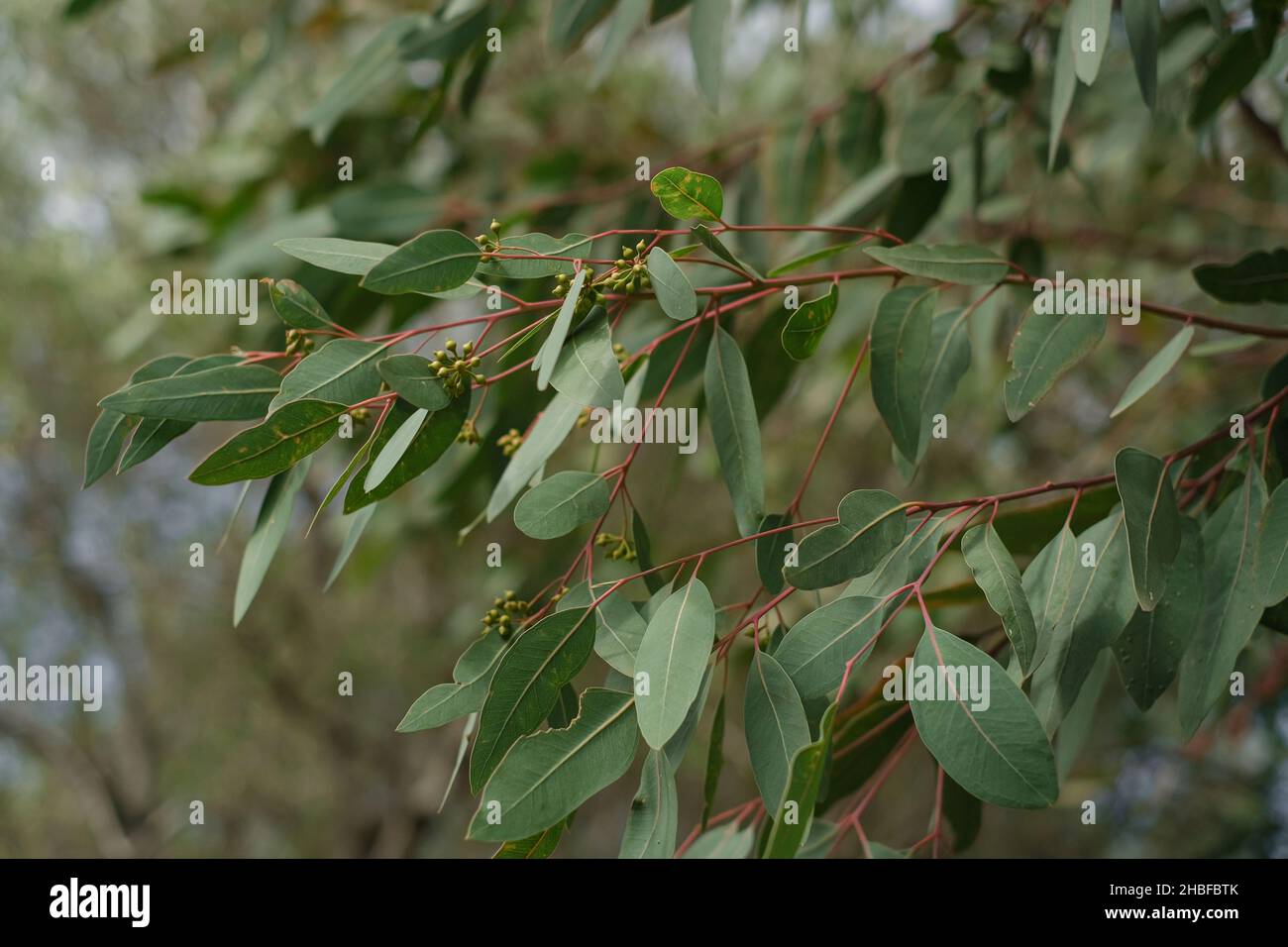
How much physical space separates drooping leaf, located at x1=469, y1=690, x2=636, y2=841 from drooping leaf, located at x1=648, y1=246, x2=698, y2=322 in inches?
8.4

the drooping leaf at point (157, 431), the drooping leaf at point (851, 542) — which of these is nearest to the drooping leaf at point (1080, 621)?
the drooping leaf at point (851, 542)

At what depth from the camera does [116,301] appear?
3.02 metres

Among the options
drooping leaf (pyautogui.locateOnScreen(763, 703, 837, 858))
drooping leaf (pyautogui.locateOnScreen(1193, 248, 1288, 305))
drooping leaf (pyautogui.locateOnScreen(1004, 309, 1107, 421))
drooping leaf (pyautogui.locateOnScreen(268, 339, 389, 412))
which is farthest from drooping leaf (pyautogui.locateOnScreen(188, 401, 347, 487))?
drooping leaf (pyautogui.locateOnScreen(1193, 248, 1288, 305))

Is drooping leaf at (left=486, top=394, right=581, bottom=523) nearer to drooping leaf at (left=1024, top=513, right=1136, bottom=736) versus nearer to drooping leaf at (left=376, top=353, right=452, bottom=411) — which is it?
drooping leaf at (left=376, top=353, right=452, bottom=411)

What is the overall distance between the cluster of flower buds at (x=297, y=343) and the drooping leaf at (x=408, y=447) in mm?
87

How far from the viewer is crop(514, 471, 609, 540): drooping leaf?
2.25 feet

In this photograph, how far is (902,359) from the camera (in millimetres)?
803

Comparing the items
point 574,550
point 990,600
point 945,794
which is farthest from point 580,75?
point 990,600

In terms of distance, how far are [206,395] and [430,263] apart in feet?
0.55

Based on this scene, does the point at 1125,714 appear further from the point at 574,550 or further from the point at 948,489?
the point at 574,550

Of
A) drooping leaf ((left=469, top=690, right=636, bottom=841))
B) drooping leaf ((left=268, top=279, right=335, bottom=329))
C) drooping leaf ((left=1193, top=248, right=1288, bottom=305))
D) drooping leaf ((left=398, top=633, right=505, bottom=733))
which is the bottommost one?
drooping leaf ((left=469, top=690, right=636, bottom=841))

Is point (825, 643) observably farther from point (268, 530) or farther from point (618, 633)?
point (268, 530)

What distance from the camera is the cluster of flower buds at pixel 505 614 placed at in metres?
0.71
